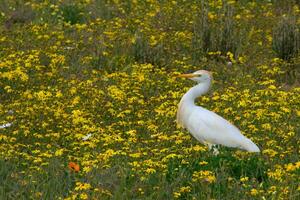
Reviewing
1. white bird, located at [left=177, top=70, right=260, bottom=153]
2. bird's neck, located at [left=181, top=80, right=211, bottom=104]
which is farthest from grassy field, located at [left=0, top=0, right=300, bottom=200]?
bird's neck, located at [left=181, top=80, right=211, bottom=104]

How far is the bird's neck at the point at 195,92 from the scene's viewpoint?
8039mm

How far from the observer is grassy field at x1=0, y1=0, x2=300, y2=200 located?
6445 mm

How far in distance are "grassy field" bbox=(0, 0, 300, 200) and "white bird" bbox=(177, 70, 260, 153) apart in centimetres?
11

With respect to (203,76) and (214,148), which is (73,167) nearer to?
(214,148)

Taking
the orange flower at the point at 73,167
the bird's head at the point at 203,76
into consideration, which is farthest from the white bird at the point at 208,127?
the orange flower at the point at 73,167

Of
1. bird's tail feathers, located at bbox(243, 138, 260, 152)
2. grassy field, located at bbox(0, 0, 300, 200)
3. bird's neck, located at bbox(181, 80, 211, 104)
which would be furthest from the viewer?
bird's neck, located at bbox(181, 80, 211, 104)

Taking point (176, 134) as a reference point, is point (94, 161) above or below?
above

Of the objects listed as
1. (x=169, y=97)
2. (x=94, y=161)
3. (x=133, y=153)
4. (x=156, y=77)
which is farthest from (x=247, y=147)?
(x=156, y=77)

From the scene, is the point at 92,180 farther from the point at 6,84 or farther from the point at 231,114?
the point at 6,84

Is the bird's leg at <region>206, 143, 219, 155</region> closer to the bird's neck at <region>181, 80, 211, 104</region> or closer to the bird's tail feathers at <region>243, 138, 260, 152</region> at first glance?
the bird's tail feathers at <region>243, 138, 260, 152</region>

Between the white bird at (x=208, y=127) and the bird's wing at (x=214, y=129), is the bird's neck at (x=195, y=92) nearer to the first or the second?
the white bird at (x=208, y=127)

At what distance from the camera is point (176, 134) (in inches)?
319

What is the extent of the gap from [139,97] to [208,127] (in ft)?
6.27

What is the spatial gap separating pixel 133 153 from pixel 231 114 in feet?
5.44
